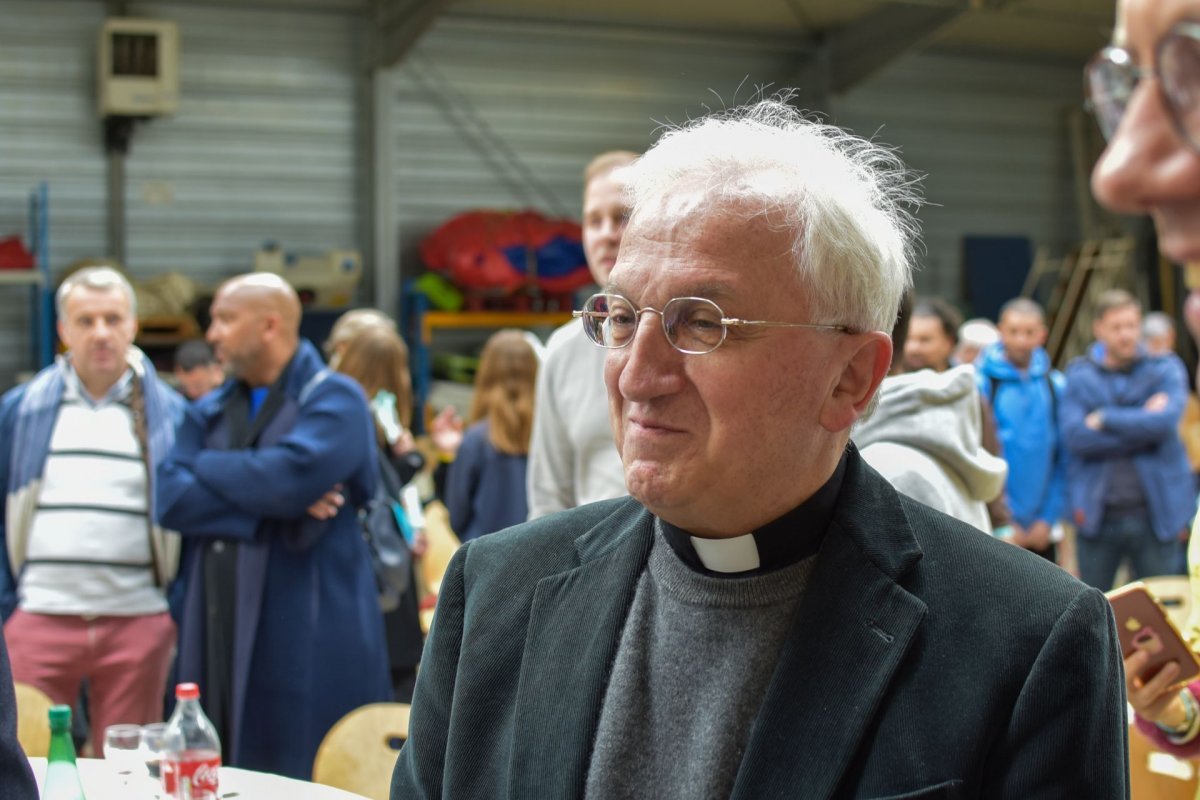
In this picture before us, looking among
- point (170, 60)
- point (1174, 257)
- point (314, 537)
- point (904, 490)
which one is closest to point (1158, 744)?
point (904, 490)

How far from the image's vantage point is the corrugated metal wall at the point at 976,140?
12445 mm

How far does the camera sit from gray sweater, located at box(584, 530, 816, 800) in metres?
1.49

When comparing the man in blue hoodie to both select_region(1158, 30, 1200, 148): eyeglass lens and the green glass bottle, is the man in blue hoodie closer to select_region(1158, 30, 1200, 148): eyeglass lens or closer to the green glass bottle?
the green glass bottle

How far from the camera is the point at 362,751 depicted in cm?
279

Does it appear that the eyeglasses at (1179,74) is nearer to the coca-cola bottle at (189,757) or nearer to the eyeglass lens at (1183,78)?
the eyeglass lens at (1183,78)

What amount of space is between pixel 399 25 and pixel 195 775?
8.71 meters

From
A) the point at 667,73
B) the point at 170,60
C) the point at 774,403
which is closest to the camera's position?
the point at 774,403

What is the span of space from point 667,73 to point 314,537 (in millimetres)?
8641

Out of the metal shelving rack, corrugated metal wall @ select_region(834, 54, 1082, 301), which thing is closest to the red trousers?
the metal shelving rack

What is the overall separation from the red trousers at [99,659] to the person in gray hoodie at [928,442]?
2541 mm

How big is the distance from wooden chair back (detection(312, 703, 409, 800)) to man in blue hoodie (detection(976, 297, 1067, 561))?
417cm

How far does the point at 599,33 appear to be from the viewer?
1138 centimetres

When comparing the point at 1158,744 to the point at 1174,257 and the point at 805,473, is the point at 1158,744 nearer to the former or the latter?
the point at 805,473

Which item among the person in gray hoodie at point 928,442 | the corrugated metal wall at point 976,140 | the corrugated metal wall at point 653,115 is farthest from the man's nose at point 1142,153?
the corrugated metal wall at point 976,140
